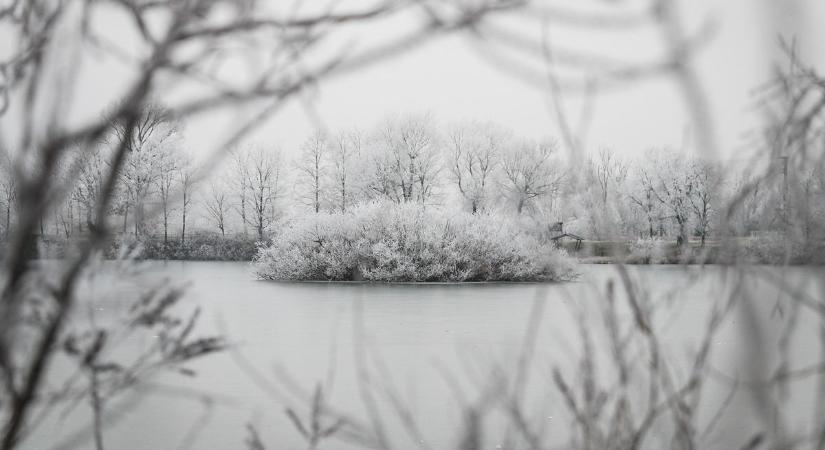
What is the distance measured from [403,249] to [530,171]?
11.2m

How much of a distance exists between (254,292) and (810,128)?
34.4 ft

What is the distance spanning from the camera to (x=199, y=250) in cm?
2006

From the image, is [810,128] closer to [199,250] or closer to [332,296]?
[332,296]

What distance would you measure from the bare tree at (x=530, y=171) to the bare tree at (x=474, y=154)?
2.42 ft

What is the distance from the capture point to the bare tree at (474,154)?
91.1 ft

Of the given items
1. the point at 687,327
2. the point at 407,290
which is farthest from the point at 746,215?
the point at 407,290

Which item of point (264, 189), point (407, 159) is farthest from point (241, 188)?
point (407, 159)

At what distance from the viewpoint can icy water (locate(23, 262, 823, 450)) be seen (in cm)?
87

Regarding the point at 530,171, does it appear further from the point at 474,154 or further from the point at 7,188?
the point at 7,188

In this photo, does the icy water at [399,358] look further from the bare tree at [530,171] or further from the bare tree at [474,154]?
the bare tree at [474,154]

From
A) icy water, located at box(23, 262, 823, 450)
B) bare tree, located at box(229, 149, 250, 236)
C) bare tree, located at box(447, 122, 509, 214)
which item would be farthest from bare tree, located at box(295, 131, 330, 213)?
icy water, located at box(23, 262, 823, 450)

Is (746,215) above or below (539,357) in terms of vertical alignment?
above

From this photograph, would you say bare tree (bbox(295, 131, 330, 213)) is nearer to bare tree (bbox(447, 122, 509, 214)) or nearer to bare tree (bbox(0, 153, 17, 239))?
bare tree (bbox(447, 122, 509, 214))

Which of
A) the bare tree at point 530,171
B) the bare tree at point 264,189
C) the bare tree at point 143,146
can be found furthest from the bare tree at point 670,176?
the bare tree at point 264,189
